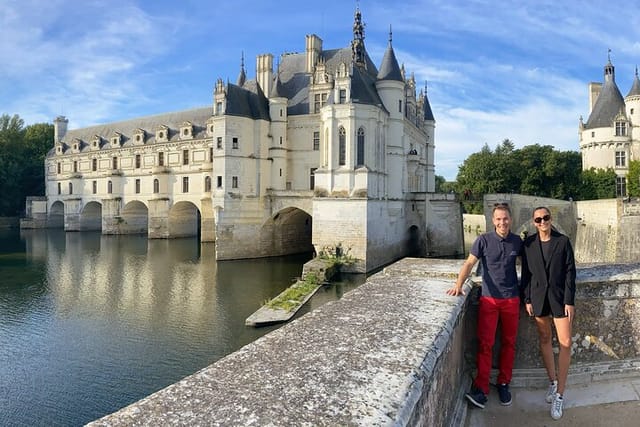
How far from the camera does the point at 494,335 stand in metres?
3.73

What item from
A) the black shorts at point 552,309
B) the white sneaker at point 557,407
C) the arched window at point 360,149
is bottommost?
the white sneaker at point 557,407

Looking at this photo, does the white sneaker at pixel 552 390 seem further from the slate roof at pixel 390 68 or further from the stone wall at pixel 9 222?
the stone wall at pixel 9 222

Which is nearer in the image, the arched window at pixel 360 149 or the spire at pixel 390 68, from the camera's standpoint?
the arched window at pixel 360 149

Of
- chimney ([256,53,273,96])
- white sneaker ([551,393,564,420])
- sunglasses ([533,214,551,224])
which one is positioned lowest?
white sneaker ([551,393,564,420])

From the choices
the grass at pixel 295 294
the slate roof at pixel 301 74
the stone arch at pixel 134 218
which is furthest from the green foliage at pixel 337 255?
the stone arch at pixel 134 218

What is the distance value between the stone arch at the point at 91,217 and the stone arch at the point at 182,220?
45.8 feet

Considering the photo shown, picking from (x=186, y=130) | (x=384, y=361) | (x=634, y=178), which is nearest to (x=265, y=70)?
(x=186, y=130)

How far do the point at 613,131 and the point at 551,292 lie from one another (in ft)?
130

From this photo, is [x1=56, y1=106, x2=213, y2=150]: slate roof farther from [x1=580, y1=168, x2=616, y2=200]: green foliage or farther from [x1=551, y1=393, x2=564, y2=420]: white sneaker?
[x1=551, y1=393, x2=564, y2=420]: white sneaker

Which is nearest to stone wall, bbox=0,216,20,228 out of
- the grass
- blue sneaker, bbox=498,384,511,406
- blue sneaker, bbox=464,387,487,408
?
the grass

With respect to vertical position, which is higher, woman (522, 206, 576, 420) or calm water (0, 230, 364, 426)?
woman (522, 206, 576, 420)

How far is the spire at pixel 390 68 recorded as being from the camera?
1081 inches

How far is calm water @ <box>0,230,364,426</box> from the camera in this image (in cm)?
985

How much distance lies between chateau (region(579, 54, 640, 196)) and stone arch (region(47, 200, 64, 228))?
5501 centimetres
